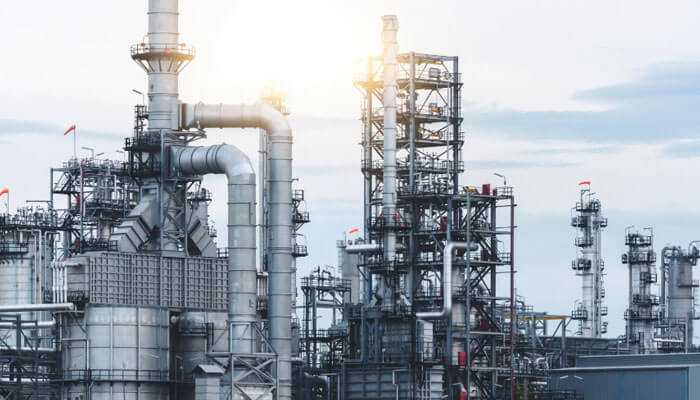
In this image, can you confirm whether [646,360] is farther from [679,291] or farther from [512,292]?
[679,291]

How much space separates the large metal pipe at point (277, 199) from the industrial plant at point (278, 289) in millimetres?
→ 75

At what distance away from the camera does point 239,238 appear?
3036 inches

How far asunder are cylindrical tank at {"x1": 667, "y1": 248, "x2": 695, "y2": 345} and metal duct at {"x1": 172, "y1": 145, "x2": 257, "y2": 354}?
63.7 m

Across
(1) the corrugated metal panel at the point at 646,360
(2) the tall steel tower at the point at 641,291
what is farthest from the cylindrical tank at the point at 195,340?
(2) the tall steel tower at the point at 641,291

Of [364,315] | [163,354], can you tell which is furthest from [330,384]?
[163,354]

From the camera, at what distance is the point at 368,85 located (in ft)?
298

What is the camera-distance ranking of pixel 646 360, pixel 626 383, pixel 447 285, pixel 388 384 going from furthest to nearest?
pixel 646 360, pixel 626 383, pixel 388 384, pixel 447 285

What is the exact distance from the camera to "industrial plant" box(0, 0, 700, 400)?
77.8m

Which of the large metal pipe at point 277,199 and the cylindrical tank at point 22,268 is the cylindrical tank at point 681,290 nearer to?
the cylindrical tank at point 22,268

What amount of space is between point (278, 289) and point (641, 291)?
62.2 m

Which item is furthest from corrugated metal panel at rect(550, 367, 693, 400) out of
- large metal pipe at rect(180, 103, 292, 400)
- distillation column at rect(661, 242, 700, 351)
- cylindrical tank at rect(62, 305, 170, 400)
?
distillation column at rect(661, 242, 700, 351)

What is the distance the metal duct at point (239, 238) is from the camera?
75938 millimetres

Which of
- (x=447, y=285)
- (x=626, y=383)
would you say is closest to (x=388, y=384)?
(x=447, y=285)

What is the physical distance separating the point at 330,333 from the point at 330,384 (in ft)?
26.7
